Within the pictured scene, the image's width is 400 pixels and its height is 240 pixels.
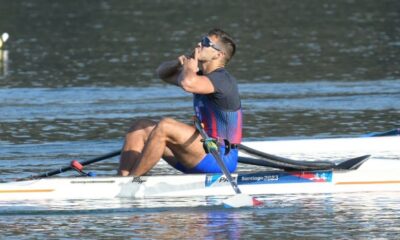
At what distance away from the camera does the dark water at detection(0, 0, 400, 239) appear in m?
12.7

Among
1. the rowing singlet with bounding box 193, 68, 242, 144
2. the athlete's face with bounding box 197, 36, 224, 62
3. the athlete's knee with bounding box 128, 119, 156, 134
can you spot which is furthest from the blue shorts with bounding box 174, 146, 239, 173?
the athlete's face with bounding box 197, 36, 224, 62

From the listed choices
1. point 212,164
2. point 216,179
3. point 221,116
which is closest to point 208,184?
point 216,179

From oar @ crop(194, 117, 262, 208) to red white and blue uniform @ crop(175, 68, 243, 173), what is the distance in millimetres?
153

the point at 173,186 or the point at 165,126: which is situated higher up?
the point at 165,126

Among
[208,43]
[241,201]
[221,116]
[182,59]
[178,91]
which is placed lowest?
[241,201]

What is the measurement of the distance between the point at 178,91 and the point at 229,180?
1011 cm

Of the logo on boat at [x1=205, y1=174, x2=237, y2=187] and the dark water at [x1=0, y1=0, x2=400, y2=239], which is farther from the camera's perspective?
the logo on boat at [x1=205, y1=174, x2=237, y2=187]

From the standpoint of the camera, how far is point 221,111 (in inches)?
548

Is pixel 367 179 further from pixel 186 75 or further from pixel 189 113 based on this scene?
pixel 189 113

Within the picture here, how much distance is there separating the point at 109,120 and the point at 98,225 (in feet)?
25.5

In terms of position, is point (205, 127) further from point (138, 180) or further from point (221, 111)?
point (138, 180)

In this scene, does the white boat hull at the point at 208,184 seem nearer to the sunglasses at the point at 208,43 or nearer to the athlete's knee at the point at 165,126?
the athlete's knee at the point at 165,126

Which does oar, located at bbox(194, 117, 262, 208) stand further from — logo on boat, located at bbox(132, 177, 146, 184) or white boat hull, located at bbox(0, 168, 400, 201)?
logo on boat, located at bbox(132, 177, 146, 184)

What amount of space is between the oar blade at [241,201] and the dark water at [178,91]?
0.08 metres
